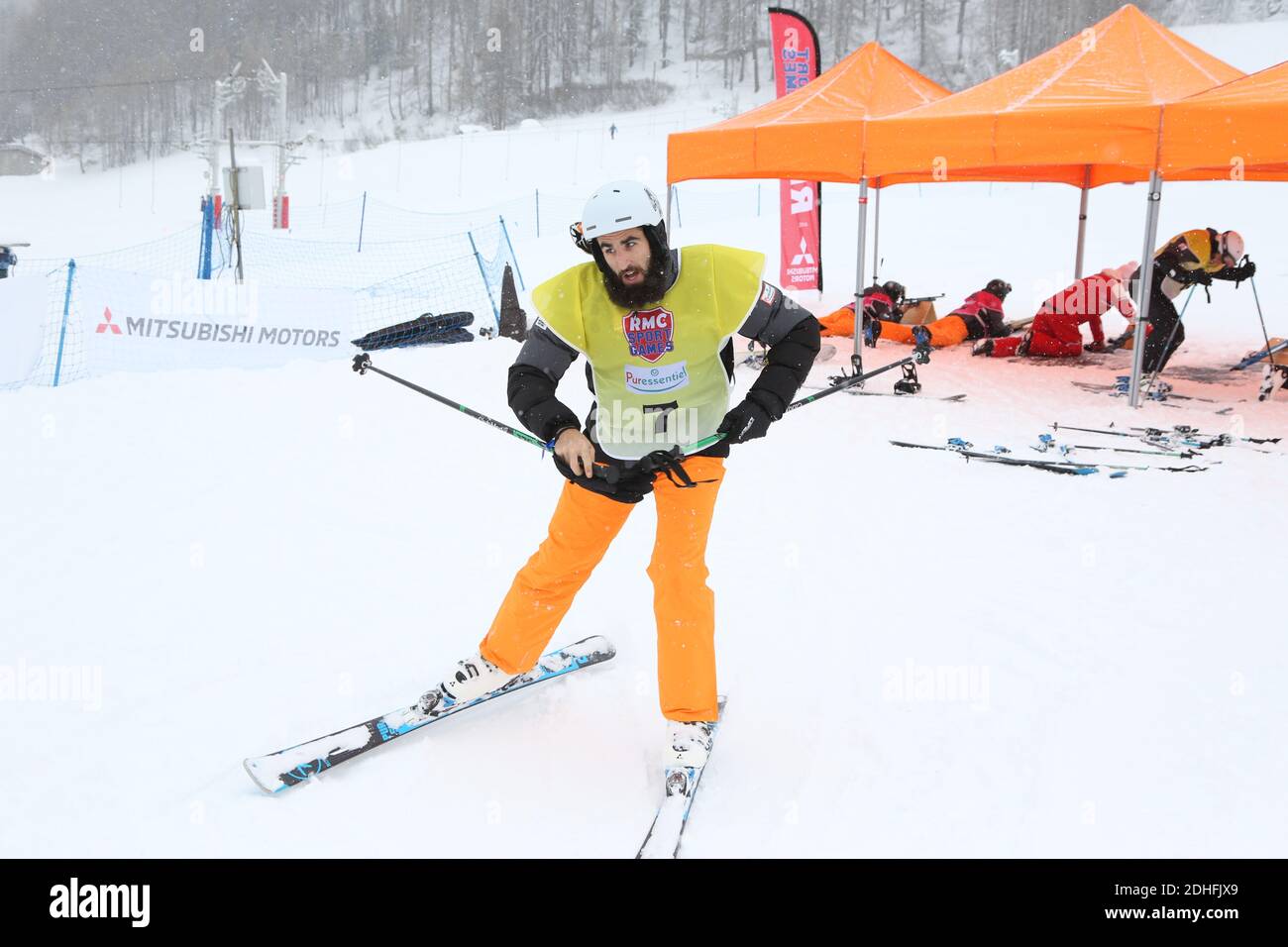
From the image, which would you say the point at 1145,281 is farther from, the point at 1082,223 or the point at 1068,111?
the point at 1082,223

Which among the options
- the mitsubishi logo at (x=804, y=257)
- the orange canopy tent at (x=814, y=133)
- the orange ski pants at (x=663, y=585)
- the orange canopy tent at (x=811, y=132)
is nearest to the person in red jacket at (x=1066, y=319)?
the orange canopy tent at (x=814, y=133)

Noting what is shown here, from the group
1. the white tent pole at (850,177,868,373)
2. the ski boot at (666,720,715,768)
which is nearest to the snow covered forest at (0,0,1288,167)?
the white tent pole at (850,177,868,373)

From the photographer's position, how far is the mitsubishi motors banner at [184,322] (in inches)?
331

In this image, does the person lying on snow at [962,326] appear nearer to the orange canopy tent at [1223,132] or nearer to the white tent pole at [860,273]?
the white tent pole at [860,273]

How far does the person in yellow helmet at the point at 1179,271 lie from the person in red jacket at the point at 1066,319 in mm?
1291

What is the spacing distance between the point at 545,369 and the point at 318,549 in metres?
2.53

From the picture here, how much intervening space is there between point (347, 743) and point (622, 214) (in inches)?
69.5

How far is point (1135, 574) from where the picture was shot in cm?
452

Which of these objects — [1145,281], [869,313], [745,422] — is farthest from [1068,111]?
[745,422]

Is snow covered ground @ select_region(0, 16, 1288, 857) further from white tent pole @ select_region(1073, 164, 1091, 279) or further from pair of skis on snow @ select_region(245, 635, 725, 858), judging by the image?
white tent pole @ select_region(1073, 164, 1091, 279)

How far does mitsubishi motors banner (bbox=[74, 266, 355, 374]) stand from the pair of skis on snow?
6513 millimetres

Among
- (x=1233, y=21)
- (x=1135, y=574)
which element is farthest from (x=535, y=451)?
(x=1233, y=21)

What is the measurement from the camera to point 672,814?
2656mm

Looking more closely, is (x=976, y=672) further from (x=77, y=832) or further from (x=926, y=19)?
(x=926, y=19)
